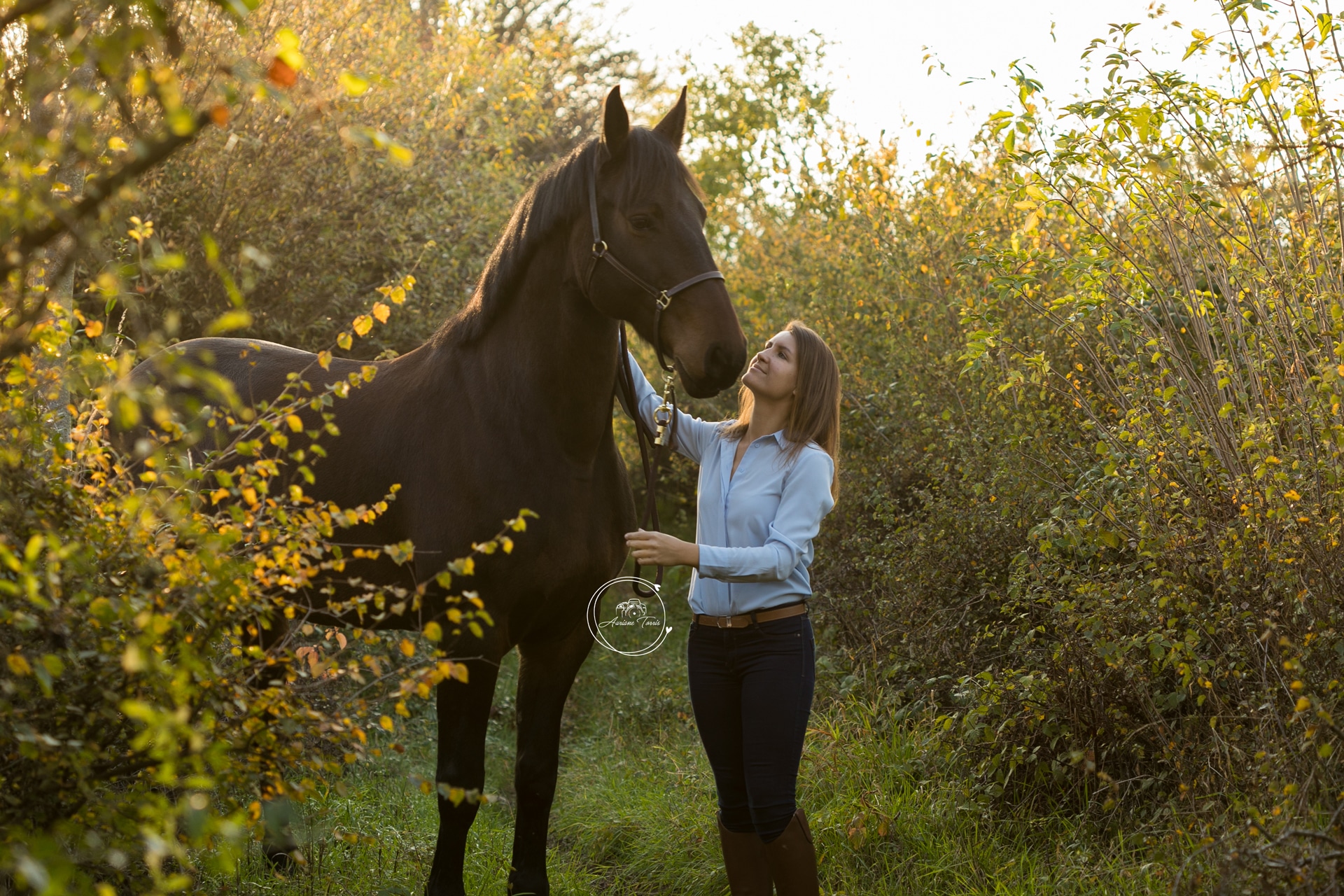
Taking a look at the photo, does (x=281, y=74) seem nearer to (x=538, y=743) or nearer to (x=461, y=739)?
(x=461, y=739)

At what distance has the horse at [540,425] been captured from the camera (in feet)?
9.69

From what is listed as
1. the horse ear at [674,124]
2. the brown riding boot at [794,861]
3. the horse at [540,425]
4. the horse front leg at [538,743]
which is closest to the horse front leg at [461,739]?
the horse at [540,425]

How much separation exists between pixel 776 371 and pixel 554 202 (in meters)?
0.86

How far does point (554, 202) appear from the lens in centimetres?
314

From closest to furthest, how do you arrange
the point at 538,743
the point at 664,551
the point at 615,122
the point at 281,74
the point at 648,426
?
the point at 281,74 < the point at 664,551 < the point at 615,122 < the point at 538,743 < the point at 648,426

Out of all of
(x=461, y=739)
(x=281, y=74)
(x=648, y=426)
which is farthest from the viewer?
(x=648, y=426)

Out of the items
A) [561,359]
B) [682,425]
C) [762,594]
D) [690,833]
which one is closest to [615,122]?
[561,359]

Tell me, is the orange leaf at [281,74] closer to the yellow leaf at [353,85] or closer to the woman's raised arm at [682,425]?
the yellow leaf at [353,85]

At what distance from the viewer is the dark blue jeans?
9.47ft

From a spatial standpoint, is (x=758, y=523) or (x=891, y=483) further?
(x=891, y=483)

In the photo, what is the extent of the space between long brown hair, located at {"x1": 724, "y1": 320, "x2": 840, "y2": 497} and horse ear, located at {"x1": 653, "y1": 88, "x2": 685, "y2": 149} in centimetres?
73

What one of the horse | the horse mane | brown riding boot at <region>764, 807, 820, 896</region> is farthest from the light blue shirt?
the horse mane

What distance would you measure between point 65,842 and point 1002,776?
3.08 metres

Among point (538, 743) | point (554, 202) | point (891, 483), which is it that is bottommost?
point (538, 743)
